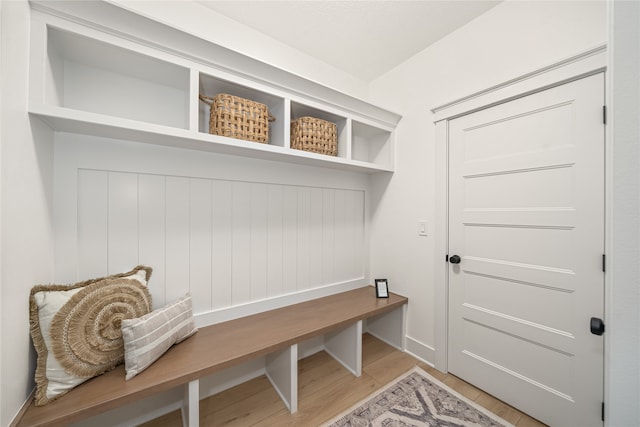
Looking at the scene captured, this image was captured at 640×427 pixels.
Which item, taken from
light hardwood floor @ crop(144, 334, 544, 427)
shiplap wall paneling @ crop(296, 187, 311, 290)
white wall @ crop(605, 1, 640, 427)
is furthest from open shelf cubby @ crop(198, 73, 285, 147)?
light hardwood floor @ crop(144, 334, 544, 427)

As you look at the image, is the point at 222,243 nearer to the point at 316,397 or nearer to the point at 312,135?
the point at 312,135

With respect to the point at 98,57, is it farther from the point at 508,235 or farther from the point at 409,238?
the point at 508,235

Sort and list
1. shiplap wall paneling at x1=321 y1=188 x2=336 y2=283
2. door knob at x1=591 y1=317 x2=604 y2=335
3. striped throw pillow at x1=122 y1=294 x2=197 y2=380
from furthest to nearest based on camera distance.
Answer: shiplap wall paneling at x1=321 y1=188 x2=336 y2=283 < door knob at x1=591 y1=317 x2=604 y2=335 < striped throw pillow at x1=122 y1=294 x2=197 y2=380

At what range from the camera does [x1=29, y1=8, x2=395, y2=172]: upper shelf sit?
99 cm

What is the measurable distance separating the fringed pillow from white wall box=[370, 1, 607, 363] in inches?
76.3

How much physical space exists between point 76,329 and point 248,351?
75 cm

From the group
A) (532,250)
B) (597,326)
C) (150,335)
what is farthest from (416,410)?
(150,335)

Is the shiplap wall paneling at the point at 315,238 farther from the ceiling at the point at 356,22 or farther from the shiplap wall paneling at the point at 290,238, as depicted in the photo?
the ceiling at the point at 356,22

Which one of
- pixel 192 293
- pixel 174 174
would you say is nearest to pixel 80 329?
pixel 192 293

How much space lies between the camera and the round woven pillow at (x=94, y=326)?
0.97 m

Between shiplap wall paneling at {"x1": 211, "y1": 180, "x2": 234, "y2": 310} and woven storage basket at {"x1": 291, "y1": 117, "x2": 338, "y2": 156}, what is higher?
woven storage basket at {"x1": 291, "y1": 117, "x2": 338, "y2": 156}

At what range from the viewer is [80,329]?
100cm

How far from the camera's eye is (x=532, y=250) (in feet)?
4.64

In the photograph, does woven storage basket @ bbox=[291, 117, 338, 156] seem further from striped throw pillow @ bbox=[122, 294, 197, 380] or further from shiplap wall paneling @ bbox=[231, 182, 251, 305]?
striped throw pillow @ bbox=[122, 294, 197, 380]
